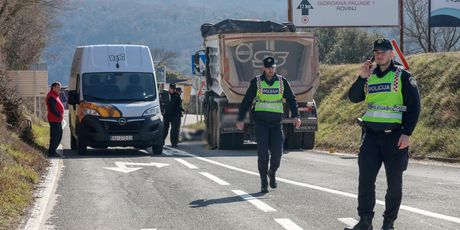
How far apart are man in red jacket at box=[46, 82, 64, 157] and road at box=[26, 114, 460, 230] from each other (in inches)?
106

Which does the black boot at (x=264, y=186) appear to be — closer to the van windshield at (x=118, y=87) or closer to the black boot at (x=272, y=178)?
the black boot at (x=272, y=178)

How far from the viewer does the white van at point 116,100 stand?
1909 centimetres

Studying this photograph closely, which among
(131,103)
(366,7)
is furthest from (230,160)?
(366,7)

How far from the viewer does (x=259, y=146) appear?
11375mm

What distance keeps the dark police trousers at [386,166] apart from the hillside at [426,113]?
10.1 meters

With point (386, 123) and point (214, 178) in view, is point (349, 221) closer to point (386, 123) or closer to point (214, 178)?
point (386, 123)

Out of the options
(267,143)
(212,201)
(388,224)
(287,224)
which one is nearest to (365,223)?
(388,224)

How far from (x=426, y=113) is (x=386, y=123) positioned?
1490 centimetres

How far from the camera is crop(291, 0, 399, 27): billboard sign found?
112 ft

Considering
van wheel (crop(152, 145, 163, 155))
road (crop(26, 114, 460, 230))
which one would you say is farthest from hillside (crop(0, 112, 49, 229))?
van wheel (crop(152, 145, 163, 155))

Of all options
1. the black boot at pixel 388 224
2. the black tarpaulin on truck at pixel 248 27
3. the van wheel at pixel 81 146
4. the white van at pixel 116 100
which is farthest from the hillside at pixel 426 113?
the black boot at pixel 388 224

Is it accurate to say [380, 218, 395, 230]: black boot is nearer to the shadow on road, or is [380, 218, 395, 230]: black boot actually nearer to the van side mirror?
the shadow on road

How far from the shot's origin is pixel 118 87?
65.3ft

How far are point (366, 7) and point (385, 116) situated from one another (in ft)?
91.5
